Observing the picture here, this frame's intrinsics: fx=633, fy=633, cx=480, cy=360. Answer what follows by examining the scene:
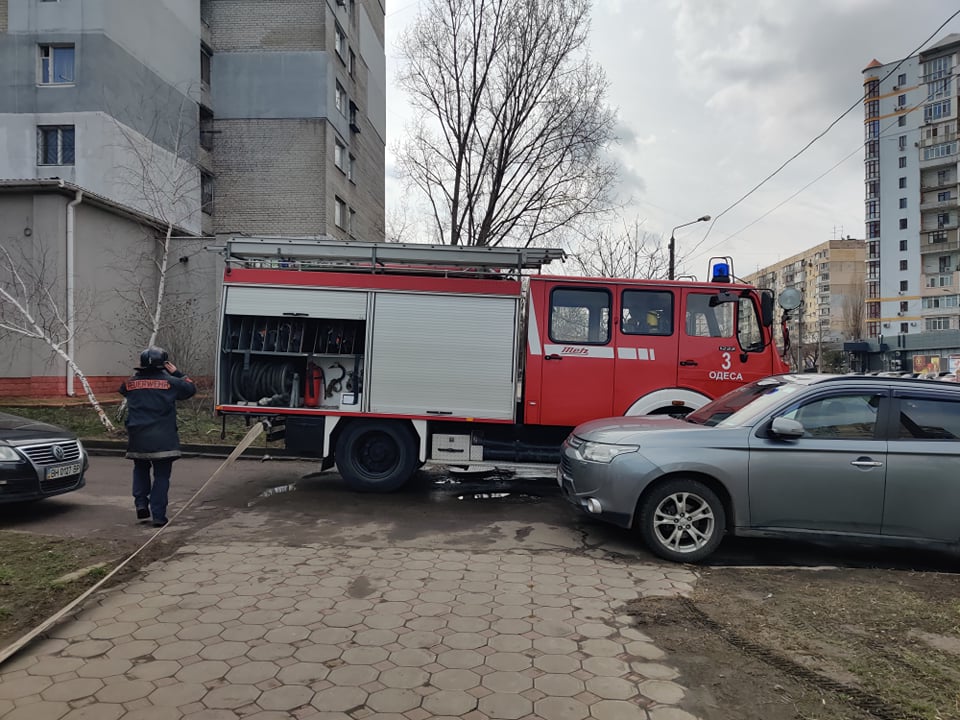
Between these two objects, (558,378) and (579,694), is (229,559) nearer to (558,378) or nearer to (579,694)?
(579,694)

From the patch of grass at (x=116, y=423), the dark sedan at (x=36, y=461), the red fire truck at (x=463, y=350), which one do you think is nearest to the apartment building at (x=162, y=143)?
the patch of grass at (x=116, y=423)

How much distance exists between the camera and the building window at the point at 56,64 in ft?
64.1

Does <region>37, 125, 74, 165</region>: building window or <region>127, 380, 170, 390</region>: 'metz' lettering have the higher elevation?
<region>37, 125, 74, 165</region>: building window

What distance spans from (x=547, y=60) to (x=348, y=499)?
18.5 meters

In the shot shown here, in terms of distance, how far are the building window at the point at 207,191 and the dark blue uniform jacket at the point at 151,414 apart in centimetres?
1945

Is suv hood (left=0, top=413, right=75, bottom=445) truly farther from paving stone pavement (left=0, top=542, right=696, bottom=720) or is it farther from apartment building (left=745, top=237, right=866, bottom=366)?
apartment building (left=745, top=237, right=866, bottom=366)

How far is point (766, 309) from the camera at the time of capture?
7566mm

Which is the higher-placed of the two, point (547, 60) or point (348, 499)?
point (547, 60)

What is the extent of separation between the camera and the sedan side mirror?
201 inches

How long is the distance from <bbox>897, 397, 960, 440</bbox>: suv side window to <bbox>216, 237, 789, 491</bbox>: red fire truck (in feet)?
7.44

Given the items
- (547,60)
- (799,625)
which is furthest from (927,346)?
(799,625)

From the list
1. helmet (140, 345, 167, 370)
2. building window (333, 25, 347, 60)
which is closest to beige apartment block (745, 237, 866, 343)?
building window (333, 25, 347, 60)

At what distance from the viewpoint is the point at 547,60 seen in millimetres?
21312

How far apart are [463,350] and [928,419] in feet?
15.1
